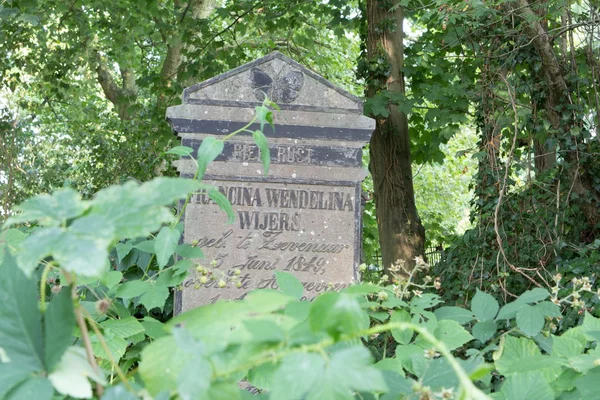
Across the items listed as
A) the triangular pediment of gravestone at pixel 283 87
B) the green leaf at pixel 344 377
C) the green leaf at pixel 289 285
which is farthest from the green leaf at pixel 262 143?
the triangular pediment of gravestone at pixel 283 87

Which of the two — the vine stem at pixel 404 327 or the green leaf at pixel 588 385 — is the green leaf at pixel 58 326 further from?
the green leaf at pixel 588 385

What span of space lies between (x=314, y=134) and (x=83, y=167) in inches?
423

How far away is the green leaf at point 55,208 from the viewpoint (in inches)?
26.4

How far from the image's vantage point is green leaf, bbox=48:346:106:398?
2.34ft

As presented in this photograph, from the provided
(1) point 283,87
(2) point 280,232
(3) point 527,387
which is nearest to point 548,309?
(3) point 527,387

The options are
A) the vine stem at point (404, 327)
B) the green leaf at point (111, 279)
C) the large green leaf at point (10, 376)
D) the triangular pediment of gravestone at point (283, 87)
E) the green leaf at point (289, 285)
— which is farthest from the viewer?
the triangular pediment of gravestone at point (283, 87)

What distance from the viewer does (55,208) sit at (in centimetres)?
68

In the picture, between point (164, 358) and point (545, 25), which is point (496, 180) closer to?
point (545, 25)

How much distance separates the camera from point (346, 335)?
0.69 meters

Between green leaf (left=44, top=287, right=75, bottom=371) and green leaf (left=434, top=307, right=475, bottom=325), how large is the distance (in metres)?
1.00

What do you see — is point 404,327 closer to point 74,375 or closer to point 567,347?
point 74,375

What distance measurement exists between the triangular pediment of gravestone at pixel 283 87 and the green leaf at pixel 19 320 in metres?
3.82

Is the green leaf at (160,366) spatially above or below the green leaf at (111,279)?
above

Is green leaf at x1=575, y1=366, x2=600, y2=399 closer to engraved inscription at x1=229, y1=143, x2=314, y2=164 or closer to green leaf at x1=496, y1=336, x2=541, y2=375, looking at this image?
green leaf at x1=496, y1=336, x2=541, y2=375
